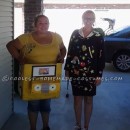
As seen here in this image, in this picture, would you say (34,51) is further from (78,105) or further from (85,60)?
(78,105)

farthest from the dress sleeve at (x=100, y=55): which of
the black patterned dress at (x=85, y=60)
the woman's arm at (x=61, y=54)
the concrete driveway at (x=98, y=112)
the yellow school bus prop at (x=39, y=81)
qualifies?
the concrete driveway at (x=98, y=112)

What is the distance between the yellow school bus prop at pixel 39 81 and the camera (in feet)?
10.6

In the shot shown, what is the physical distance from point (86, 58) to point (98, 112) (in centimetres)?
150

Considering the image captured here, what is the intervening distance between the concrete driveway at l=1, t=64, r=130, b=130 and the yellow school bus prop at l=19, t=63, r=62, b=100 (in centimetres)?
87

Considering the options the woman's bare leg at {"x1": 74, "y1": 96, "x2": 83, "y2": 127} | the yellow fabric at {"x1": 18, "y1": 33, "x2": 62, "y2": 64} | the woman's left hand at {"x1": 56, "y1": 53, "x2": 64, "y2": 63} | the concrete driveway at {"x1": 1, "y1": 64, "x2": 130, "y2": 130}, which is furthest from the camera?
the concrete driveway at {"x1": 1, "y1": 64, "x2": 130, "y2": 130}

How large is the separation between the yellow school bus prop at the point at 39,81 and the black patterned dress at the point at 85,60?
32 cm

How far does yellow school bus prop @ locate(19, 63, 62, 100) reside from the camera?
127 inches

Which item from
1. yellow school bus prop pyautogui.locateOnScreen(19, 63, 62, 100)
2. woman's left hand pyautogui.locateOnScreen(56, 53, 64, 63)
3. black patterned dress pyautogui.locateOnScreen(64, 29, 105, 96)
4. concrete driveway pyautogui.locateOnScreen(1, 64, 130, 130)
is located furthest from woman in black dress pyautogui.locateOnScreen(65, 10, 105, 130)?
concrete driveway pyautogui.locateOnScreen(1, 64, 130, 130)

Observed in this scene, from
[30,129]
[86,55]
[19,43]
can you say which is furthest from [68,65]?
[30,129]

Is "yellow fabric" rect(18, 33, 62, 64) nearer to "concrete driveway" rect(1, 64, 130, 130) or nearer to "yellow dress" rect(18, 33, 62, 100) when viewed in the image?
"yellow dress" rect(18, 33, 62, 100)

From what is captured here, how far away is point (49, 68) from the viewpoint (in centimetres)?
A: 329

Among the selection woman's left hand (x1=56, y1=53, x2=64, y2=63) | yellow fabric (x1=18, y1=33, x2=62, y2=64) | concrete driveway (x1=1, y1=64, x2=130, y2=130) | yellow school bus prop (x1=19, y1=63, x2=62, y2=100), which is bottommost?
concrete driveway (x1=1, y1=64, x2=130, y2=130)

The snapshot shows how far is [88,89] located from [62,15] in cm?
A: 1574

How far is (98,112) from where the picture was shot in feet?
15.6
